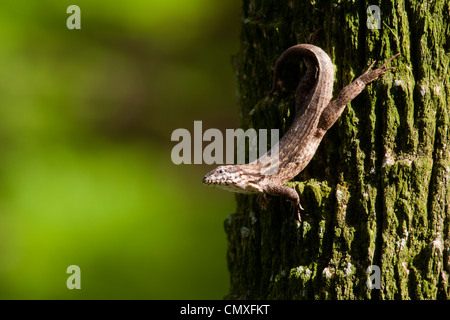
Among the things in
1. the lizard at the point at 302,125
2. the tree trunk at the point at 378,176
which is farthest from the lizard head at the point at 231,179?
the tree trunk at the point at 378,176

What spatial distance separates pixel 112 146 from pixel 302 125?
3221 mm

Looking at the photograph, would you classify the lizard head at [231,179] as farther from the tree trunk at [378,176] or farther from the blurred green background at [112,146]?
the blurred green background at [112,146]

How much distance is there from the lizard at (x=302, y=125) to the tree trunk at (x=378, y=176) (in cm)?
6

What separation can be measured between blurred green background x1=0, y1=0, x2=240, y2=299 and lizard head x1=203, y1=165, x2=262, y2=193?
6.96 ft

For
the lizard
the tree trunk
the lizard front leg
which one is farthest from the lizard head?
the lizard front leg

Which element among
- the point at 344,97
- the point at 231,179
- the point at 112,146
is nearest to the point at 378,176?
the point at 344,97

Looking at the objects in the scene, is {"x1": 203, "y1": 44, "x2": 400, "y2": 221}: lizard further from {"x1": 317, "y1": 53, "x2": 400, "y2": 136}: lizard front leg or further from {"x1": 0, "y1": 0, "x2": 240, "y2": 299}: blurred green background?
{"x1": 0, "y1": 0, "x2": 240, "y2": 299}: blurred green background

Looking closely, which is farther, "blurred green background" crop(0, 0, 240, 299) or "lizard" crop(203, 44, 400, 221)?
"blurred green background" crop(0, 0, 240, 299)

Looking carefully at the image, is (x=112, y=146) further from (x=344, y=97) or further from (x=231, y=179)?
(x=344, y=97)

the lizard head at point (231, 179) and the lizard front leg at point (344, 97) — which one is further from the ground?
the lizard front leg at point (344, 97)

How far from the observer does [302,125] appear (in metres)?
2.98

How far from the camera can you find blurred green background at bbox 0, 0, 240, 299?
4.91 metres

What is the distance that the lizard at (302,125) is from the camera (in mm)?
2814
